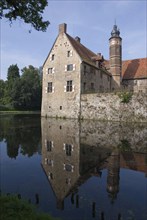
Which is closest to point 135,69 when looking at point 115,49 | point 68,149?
point 115,49

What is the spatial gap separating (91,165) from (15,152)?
4.58 m

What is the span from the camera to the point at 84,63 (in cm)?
3166

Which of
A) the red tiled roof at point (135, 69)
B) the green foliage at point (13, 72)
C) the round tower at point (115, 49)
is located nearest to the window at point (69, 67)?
the round tower at point (115, 49)

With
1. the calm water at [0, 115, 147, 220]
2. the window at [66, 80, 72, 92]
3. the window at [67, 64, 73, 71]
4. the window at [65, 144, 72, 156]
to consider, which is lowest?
the calm water at [0, 115, 147, 220]

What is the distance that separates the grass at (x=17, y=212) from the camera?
4199 mm

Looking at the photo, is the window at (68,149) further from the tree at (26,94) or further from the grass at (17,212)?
the tree at (26,94)

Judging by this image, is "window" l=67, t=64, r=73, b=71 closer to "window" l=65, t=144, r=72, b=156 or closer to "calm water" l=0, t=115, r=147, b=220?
"calm water" l=0, t=115, r=147, b=220

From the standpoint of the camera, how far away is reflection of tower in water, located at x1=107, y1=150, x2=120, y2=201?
21.2 ft

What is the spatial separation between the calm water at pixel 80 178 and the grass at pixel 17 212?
72 centimetres

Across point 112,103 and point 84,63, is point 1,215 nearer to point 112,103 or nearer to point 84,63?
point 112,103

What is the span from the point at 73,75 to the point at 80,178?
84.3ft

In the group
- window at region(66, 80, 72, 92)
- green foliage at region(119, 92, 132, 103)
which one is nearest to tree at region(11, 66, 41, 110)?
window at region(66, 80, 72, 92)

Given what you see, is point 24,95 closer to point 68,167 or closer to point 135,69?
point 135,69

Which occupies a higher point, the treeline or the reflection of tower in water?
the treeline
